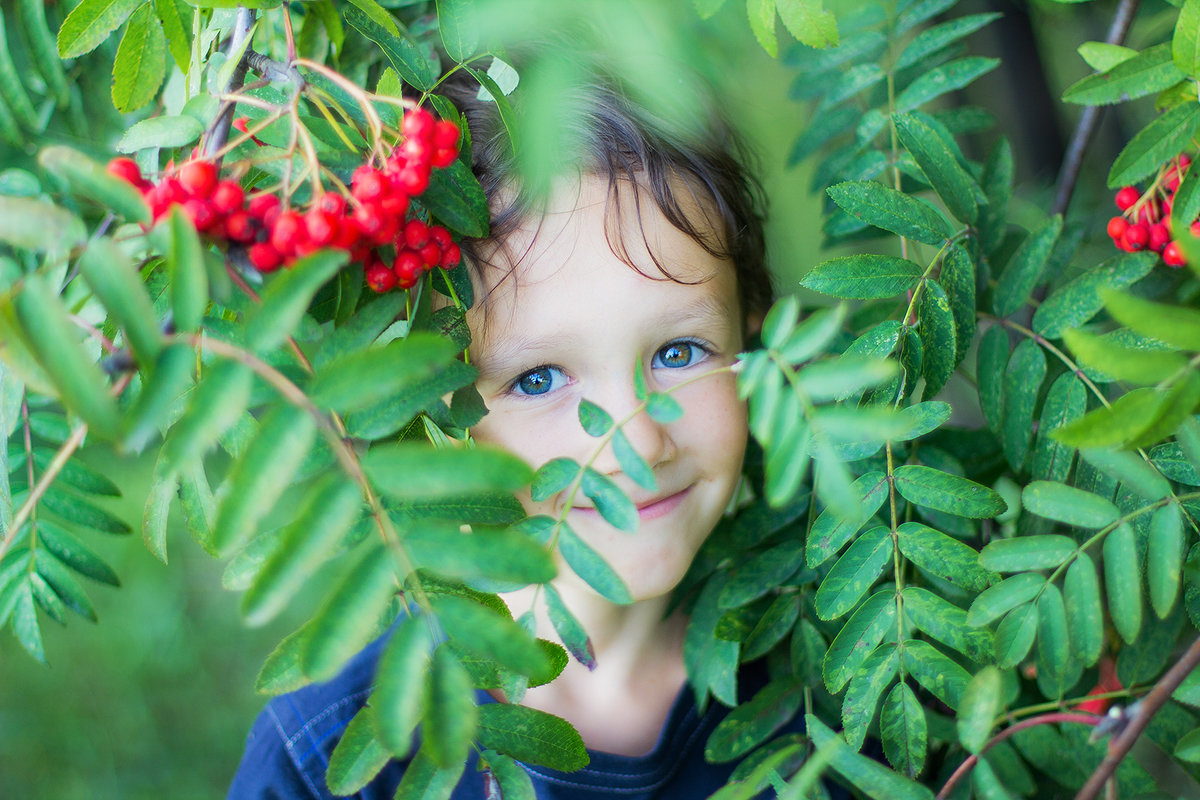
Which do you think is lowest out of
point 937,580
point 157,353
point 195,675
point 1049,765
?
point 195,675

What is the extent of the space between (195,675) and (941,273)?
3.15m

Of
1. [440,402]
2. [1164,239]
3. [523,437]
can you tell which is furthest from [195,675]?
[1164,239]

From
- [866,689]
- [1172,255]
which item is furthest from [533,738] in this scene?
[1172,255]

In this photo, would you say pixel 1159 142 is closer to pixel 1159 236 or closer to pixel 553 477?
pixel 1159 236

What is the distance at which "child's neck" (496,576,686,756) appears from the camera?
1.46 m

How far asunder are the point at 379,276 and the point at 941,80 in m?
0.98

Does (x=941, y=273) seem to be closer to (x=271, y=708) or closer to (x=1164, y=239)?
(x=1164, y=239)

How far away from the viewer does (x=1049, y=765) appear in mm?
1185

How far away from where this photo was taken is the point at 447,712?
673 millimetres

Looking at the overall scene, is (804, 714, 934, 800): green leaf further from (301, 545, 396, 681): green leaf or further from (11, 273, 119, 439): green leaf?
(11, 273, 119, 439): green leaf

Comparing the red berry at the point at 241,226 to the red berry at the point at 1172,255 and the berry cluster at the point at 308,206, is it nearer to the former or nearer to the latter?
the berry cluster at the point at 308,206

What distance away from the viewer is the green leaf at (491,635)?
2.10 feet

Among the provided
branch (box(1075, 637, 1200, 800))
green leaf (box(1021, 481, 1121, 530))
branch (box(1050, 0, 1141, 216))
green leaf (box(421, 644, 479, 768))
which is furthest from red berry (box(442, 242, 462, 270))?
branch (box(1050, 0, 1141, 216))

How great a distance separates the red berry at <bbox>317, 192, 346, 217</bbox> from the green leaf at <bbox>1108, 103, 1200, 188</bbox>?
88 centimetres
